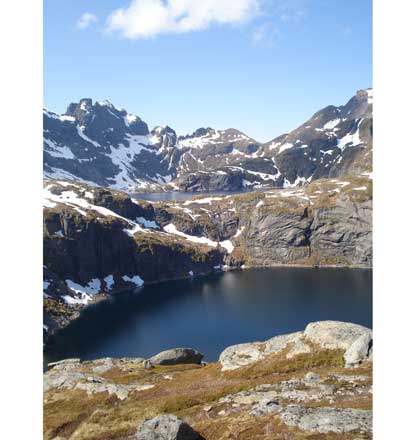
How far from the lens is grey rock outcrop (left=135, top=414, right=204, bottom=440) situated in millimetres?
18891

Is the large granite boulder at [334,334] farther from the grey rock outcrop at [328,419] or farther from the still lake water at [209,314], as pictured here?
the still lake water at [209,314]

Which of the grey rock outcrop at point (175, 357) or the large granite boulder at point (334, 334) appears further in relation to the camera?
the grey rock outcrop at point (175, 357)

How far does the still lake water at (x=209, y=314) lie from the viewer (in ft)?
367

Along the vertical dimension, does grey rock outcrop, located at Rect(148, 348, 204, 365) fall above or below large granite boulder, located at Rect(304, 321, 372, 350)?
below

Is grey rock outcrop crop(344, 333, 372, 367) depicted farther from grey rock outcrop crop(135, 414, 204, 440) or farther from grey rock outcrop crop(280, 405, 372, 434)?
grey rock outcrop crop(135, 414, 204, 440)

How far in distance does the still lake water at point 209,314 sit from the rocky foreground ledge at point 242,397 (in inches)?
2483

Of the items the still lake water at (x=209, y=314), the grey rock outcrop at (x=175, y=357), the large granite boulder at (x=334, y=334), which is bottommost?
the still lake water at (x=209, y=314)

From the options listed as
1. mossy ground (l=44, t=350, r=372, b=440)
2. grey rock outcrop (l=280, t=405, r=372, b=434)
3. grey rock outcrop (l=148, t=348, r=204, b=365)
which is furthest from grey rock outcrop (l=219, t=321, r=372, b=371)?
grey rock outcrop (l=148, t=348, r=204, b=365)

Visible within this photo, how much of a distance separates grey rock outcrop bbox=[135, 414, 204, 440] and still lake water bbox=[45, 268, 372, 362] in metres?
82.0

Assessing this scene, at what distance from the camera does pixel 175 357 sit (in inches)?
2190

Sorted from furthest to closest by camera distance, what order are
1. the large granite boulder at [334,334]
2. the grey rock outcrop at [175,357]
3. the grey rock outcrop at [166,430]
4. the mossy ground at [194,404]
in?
the grey rock outcrop at [175,357] < the large granite boulder at [334,334] < the mossy ground at [194,404] < the grey rock outcrop at [166,430]

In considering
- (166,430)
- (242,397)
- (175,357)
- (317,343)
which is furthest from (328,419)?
(175,357)

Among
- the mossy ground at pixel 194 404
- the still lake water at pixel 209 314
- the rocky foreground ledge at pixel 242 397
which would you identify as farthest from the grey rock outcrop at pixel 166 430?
the still lake water at pixel 209 314
